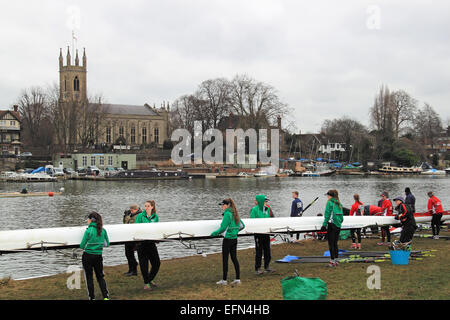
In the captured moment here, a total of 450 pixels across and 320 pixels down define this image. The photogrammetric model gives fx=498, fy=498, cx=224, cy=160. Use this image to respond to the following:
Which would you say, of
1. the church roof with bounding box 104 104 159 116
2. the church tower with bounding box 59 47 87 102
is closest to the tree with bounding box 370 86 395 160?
the church roof with bounding box 104 104 159 116

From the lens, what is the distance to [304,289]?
28.8ft

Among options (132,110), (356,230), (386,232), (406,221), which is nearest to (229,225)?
(406,221)

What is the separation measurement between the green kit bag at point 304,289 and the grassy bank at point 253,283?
22.3 inches

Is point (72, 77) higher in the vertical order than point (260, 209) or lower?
higher

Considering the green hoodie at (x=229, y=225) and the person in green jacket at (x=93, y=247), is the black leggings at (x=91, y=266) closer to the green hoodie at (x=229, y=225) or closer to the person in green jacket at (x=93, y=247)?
the person in green jacket at (x=93, y=247)

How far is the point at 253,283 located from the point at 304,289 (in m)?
2.26

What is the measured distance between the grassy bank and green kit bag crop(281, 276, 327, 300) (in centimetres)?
57

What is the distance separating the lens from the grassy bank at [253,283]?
9.70m

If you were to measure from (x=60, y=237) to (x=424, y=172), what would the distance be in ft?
329

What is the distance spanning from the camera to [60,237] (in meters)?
12.2

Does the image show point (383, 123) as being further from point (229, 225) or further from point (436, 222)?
point (229, 225)

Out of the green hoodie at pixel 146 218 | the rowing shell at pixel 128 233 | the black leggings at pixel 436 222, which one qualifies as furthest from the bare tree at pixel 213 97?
the green hoodie at pixel 146 218

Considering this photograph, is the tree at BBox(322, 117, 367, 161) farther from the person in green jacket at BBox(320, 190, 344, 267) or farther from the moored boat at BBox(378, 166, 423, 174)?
the person in green jacket at BBox(320, 190, 344, 267)
